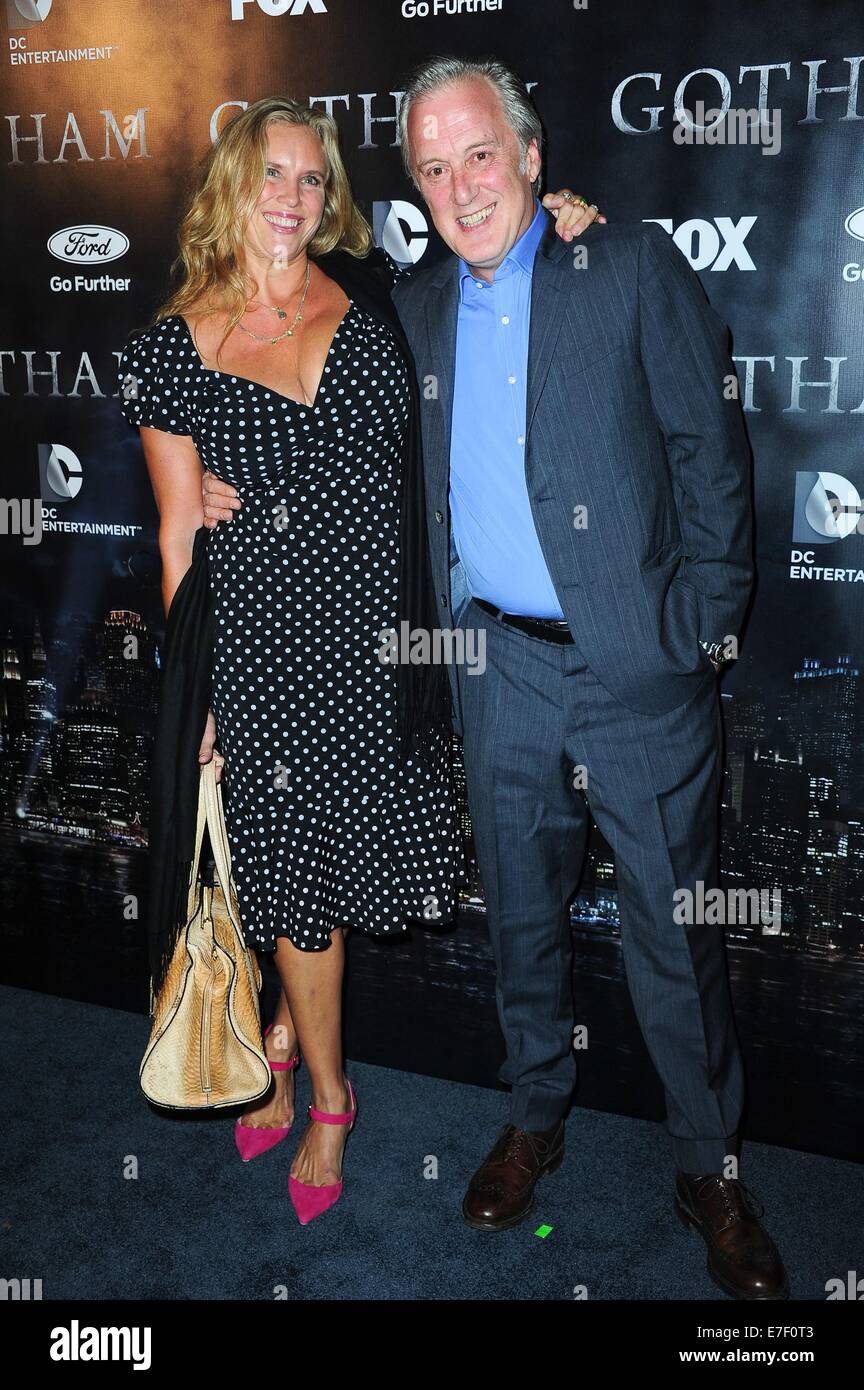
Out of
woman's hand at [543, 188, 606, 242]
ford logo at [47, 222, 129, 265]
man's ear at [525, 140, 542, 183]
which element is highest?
ford logo at [47, 222, 129, 265]

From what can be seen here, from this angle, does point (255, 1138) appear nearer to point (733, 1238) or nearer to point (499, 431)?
point (733, 1238)

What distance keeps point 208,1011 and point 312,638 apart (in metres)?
0.80

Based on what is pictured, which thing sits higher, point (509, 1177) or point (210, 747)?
point (210, 747)

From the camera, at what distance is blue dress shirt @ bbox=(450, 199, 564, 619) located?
2.01m

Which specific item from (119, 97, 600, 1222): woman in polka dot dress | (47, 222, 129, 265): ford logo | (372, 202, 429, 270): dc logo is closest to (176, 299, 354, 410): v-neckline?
(119, 97, 600, 1222): woman in polka dot dress

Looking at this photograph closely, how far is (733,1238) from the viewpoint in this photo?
7.14 feet

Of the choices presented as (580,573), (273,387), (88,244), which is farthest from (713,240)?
(88,244)

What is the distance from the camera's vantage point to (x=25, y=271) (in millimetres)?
2850

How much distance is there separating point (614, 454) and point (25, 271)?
5.70 ft

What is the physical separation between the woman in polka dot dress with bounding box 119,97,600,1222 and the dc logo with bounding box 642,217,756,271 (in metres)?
0.61

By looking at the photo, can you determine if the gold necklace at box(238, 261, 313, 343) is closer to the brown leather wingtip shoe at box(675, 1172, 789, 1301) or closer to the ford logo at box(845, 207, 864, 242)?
the ford logo at box(845, 207, 864, 242)

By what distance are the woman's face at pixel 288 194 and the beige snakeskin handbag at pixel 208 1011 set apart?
3.34ft
